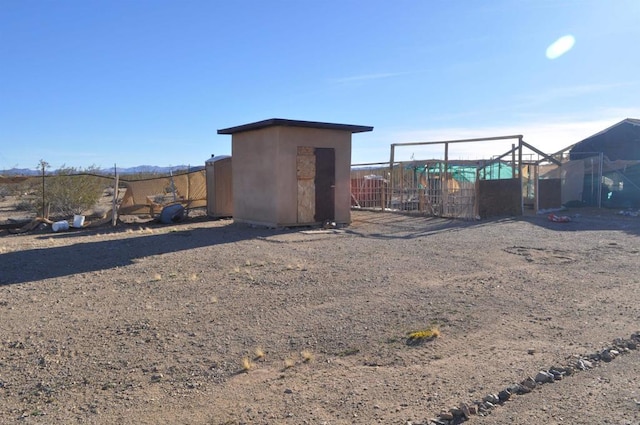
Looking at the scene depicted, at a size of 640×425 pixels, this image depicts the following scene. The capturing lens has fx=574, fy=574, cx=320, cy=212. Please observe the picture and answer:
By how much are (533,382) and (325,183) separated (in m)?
14.0

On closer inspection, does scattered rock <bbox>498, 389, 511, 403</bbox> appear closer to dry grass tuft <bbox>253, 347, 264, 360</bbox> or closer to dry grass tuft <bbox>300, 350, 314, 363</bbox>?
dry grass tuft <bbox>300, 350, 314, 363</bbox>

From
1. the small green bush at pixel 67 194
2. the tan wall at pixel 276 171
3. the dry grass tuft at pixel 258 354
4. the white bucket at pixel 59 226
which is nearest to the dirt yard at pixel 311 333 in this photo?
the dry grass tuft at pixel 258 354

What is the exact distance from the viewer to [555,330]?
7.09 meters

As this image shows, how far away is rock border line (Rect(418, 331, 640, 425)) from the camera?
4.62 metres

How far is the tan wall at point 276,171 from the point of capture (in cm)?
1798

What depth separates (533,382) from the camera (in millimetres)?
5316

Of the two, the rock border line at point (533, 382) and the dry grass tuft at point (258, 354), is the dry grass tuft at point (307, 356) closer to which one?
the dry grass tuft at point (258, 354)

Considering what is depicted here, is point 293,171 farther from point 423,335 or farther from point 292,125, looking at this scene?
point 423,335

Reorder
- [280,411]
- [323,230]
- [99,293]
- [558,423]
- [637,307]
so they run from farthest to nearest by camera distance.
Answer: [323,230] < [99,293] < [637,307] < [280,411] < [558,423]

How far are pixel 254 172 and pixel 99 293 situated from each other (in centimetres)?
1040

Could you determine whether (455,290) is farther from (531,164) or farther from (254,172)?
(531,164)

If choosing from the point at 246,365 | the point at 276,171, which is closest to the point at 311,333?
the point at 246,365

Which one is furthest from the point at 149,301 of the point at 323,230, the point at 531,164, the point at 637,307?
the point at 531,164

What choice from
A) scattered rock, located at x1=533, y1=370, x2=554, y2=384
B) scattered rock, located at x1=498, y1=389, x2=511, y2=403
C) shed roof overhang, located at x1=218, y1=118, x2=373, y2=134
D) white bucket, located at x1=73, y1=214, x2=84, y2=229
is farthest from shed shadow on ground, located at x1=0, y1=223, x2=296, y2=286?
scattered rock, located at x1=533, y1=370, x2=554, y2=384
